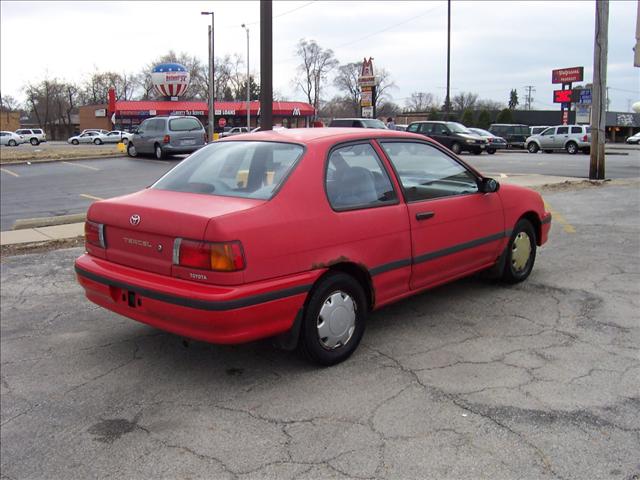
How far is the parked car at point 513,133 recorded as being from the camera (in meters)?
43.0

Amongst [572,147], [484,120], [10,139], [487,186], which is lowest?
[487,186]

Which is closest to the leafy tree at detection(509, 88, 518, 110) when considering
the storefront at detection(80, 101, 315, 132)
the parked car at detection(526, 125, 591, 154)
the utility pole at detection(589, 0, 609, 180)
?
the storefront at detection(80, 101, 315, 132)

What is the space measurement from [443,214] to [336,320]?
135cm

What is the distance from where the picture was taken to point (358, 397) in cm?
367

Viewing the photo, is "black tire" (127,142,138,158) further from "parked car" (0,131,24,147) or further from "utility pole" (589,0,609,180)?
"parked car" (0,131,24,147)

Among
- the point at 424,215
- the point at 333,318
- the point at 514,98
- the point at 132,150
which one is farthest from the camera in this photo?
the point at 514,98

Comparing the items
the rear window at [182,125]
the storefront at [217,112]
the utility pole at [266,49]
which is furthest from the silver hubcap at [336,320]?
the storefront at [217,112]

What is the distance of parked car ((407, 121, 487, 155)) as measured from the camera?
94.9ft

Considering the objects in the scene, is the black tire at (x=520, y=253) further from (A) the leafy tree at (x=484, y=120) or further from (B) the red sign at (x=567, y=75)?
(A) the leafy tree at (x=484, y=120)

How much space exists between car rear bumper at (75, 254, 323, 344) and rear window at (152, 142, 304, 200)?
61 cm

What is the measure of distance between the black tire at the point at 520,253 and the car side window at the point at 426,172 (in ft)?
2.51

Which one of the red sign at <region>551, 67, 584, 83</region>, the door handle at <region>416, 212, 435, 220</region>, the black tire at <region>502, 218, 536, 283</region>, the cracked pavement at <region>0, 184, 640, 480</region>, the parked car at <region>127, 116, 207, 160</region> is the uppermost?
the red sign at <region>551, 67, 584, 83</region>

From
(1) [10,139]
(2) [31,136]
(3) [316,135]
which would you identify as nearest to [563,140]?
(3) [316,135]

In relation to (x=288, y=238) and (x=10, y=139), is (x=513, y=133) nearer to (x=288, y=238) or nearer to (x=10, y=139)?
(x=288, y=238)
